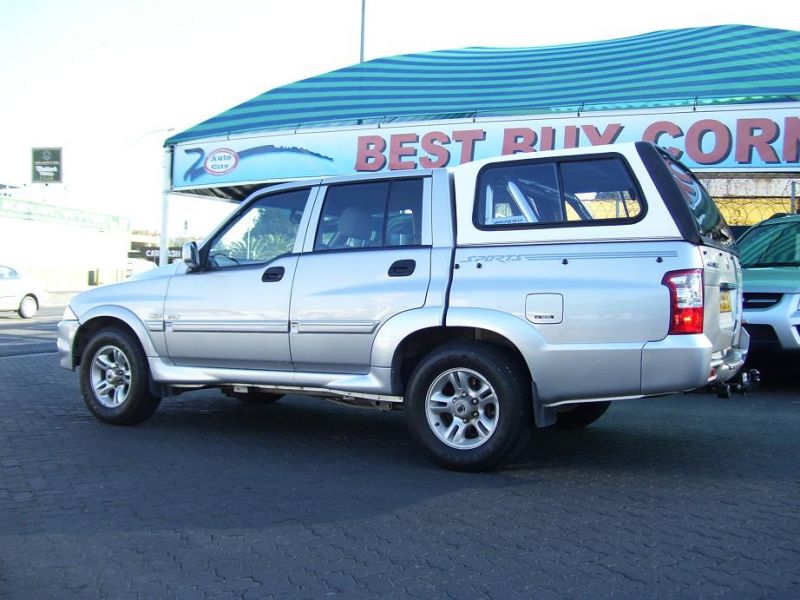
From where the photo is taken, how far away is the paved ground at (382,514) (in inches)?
129

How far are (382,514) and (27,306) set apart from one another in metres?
19.3

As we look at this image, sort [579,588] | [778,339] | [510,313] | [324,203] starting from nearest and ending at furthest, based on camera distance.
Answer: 1. [579,588]
2. [510,313]
3. [324,203]
4. [778,339]

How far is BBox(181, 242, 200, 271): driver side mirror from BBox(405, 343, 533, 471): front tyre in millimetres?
2127

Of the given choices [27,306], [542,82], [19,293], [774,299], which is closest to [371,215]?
[774,299]

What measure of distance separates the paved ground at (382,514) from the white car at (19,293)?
14895 mm

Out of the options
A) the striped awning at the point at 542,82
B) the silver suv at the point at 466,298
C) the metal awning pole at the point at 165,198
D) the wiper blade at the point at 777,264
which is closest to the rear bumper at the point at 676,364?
the silver suv at the point at 466,298

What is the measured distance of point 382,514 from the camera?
417 centimetres

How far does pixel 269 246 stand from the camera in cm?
595

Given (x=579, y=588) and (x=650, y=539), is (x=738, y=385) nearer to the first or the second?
(x=650, y=539)

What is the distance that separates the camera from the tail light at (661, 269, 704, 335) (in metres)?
4.35

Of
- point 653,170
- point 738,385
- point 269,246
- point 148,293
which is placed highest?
point 653,170

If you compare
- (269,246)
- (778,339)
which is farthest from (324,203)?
(778,339)

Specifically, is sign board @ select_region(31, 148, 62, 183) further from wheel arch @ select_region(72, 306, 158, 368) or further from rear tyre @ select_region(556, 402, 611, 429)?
rear tyre @ select_region(556, 402, 611, 429)

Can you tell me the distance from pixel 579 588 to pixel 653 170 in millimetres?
2625
